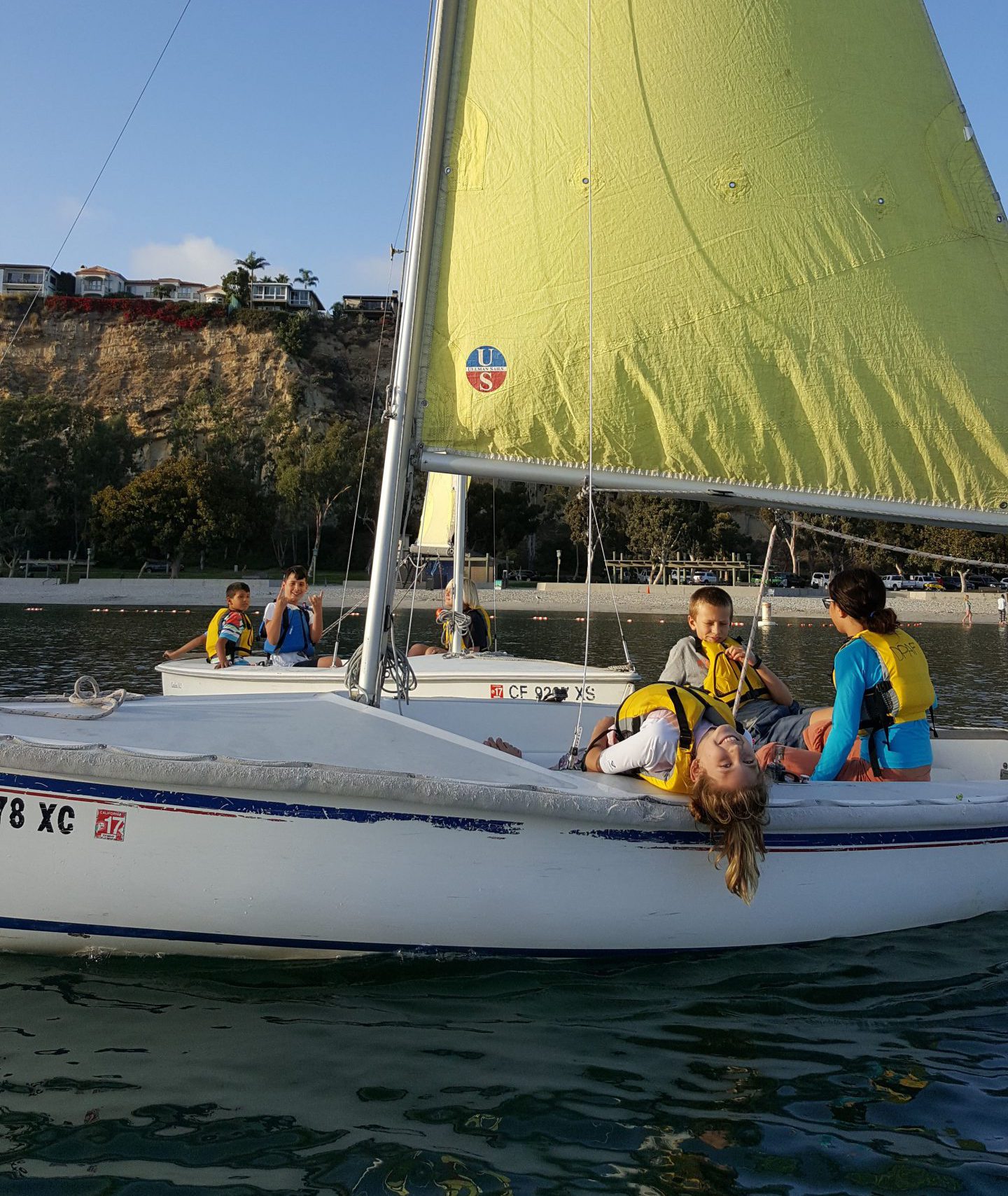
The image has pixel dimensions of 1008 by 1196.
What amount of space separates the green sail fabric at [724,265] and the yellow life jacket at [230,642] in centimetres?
843

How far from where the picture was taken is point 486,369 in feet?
21.0

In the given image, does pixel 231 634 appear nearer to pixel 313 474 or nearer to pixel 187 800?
pixel 187 800

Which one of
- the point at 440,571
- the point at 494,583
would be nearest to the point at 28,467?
the point at 494,583

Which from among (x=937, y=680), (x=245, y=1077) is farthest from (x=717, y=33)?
(x=937, y=680)

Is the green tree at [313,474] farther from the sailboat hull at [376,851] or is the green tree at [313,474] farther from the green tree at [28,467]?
the sailboat hull at [376,851]

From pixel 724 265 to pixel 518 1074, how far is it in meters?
4.70

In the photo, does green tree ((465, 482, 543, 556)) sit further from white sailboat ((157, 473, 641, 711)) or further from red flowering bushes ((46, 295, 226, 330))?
white sailboat ((157, 473, 641, 711))

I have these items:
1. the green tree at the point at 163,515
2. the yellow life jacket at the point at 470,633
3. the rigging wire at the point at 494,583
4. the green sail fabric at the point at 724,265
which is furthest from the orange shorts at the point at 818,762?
the green tree at the point at 163,515

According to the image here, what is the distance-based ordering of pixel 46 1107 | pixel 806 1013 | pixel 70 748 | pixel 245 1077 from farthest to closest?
pixel 806 1013, pixel 70 748, pixel 245 1077, pixel 46 1107

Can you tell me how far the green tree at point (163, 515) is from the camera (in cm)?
7788

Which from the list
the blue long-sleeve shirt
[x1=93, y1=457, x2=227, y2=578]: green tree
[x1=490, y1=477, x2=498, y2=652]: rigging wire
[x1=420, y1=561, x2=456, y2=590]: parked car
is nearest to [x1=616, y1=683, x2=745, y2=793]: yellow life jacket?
the blue long-sleeve shirt

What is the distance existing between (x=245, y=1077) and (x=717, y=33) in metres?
6.30

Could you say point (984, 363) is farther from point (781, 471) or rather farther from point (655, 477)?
point (655, 477)

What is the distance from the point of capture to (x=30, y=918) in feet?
17.0
